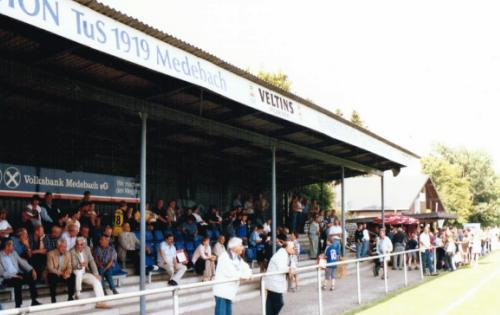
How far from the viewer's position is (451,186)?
254 feet

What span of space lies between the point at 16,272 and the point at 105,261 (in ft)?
6.87

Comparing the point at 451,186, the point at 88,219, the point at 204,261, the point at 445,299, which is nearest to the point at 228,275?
the point at 88,219

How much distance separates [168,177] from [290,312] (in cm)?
927

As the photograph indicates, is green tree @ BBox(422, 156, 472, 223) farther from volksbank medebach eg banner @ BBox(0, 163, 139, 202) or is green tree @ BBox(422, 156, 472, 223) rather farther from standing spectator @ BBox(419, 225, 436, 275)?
volksbank medebach eg banner @ BBox(0, 163, 139, 202)

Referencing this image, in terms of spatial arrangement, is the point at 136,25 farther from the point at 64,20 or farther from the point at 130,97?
the point at 130,97

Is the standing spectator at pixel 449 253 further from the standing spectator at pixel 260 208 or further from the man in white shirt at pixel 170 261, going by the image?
the man in white shirt at pixel 170 261

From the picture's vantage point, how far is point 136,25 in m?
8.31

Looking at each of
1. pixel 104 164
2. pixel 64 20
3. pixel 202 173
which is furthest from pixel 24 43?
pixel 202 173

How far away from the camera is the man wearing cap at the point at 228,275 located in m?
8.02

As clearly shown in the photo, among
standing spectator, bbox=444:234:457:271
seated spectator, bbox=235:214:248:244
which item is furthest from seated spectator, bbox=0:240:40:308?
standing spectator, bbox=444:234:457:271

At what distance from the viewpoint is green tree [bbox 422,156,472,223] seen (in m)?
75.1

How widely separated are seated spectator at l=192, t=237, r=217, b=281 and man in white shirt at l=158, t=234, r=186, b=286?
847 mm

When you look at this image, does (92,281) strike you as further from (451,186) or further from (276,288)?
(451,186)

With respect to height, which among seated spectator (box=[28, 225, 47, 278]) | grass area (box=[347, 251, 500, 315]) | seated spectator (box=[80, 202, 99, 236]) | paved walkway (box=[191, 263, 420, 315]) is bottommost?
grass area (box=[347, 251, 500, 315])
